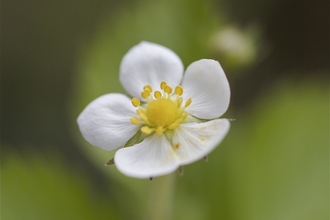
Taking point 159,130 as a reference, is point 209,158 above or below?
below

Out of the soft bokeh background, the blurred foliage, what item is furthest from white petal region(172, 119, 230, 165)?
the blurred foliage

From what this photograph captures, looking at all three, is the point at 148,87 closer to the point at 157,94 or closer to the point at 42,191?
the point at 157,94

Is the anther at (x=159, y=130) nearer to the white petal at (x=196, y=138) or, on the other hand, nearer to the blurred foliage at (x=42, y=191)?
the white petal at (x=196, y=138)

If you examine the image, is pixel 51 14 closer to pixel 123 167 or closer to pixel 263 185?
pixel 263 185

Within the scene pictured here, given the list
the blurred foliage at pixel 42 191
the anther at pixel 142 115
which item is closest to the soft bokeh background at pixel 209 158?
the blurred foliage at pixel 42 191

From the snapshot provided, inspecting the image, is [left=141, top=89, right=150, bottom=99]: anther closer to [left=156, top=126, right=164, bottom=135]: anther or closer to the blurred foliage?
[left=156, top=126, right=164, bottom=135]: anther

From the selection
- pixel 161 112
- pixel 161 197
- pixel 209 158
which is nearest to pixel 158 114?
pixel 161 112
